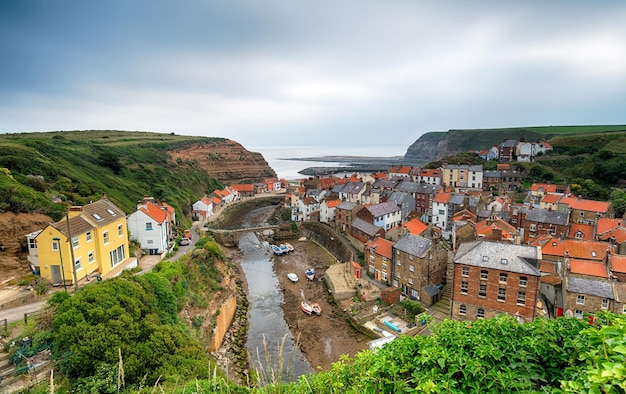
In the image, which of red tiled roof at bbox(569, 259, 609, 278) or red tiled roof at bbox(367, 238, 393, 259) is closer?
red tiled roof at bbox(569, 259, 609, 278)

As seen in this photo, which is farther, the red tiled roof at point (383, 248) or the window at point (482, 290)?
the red tiled roof at point (383, 248)

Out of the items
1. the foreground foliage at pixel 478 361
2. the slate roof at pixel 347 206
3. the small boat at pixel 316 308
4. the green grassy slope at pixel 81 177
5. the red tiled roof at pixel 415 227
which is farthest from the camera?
the slate roof at pixel 347 206

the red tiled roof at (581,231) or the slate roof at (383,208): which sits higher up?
the slate roof at (383,208)

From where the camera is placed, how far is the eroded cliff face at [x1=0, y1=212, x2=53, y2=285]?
2016 cm

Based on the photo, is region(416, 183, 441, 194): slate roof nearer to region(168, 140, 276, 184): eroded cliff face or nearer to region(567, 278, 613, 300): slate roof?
region(567, 278, 613, 300): slate roof

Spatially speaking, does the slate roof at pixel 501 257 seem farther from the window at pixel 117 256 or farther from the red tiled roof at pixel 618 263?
the window at pixel 117 256

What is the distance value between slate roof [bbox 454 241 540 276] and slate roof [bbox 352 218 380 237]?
1566cm

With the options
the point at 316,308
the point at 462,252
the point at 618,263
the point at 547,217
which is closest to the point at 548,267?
the point at 618,263

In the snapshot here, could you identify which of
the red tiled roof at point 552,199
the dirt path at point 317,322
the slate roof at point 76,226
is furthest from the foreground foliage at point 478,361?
the red tiled roof at point 552,199

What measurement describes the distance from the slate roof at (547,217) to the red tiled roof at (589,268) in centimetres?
1269

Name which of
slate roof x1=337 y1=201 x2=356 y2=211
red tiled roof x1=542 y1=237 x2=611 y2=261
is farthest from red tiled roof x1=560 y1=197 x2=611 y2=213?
slate roof x1=337 y1=201 x2=356 y2=211

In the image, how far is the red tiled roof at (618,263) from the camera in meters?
23.2

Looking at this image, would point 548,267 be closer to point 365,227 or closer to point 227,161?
point 365,227

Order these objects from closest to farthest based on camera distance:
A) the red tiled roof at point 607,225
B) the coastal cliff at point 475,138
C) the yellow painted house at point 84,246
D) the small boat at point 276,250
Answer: the yellow painted house at point 84,246 → the red tiled roof at point 607,225 → the small boat at point 276,250 → the coastal cliff at point 475,138
